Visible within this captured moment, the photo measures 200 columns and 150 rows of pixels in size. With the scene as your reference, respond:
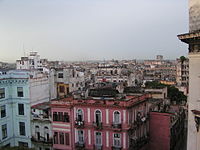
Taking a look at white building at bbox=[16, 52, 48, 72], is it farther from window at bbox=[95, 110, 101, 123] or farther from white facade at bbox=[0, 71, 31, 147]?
window at bbox=[95, 110, 101, 123]

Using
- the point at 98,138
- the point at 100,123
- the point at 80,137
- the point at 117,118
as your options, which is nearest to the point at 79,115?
the point at 80,137

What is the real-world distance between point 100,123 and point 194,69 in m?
14.7

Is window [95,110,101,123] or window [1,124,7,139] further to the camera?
window [1,124,7,139]

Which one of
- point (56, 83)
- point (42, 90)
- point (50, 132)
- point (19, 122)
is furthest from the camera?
point (56, 83)

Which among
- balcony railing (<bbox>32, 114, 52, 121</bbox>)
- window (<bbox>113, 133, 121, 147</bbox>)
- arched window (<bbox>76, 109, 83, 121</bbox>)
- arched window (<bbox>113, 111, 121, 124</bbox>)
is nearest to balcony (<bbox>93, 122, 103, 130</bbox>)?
arched window (<bbox>113, 111, 121, 124</bbox>)

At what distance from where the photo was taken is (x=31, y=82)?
1086 inches

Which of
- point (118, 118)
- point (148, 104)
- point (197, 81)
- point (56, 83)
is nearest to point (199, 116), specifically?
point (197, 81)

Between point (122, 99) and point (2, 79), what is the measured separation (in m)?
14.4

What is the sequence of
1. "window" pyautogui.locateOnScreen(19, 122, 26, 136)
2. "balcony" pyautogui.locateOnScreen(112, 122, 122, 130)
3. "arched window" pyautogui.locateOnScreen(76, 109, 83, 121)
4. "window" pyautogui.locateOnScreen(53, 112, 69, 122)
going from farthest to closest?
1. "window" pyautogui.locateOnScreen(19, 122, 26, 136)
2. "window" pyautogui.locateOnScreen(53, 112, 69, 122)
3. "arched window" pyautogui.locateOnScreen(76, 109, 83, 121)
4. "balcony" pyautogui.locateOnScreen(112, 122, 122, 130)

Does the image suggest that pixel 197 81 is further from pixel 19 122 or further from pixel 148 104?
pixel 19 122

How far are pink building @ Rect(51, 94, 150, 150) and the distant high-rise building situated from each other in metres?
11.9

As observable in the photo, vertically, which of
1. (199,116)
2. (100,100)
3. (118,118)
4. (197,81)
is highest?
(197,81)

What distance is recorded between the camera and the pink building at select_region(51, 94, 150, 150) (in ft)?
71.9

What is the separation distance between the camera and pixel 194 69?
9391mm
